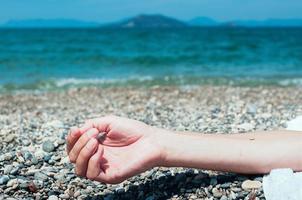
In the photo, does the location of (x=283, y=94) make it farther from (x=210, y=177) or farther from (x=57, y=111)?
(x=210, y=177)

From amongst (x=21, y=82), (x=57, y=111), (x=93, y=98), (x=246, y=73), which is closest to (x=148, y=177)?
(x=57, y=111)

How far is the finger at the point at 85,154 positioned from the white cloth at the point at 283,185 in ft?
3.83

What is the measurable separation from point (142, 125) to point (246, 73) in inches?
642

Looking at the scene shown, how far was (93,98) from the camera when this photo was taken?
12125 millimetres

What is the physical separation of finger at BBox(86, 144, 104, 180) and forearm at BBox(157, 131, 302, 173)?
1.42ft

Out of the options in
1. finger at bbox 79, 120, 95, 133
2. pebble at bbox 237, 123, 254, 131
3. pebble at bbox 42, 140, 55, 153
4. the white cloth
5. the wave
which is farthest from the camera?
the wave

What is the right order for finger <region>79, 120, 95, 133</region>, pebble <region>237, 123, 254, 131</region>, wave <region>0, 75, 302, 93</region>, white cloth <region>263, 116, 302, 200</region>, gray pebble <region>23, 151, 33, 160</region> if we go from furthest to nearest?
wave <region>0, 75, 302, 93</region>, pebble <region>237, 123, 254, 131</region>, gray pebble <region>23, 151, 33, 160</region>, finger <region>79, 120, 95, 133</region>, white cloth <region>263, 116, 302, 200</region>

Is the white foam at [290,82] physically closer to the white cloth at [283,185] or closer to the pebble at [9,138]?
the pebble at [9,138]

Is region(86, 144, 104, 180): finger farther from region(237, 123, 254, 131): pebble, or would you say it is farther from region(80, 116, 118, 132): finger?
region(237, 123, 254, 131): pebble

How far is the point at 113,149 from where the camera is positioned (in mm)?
3533

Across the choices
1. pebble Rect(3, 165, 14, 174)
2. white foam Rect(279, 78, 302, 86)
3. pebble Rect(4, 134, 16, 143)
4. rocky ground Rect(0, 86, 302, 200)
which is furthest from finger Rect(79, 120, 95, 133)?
white foam Rect(279, 78, 302, 86)

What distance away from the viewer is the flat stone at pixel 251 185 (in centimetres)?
355

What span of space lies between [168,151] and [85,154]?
21.9 inches

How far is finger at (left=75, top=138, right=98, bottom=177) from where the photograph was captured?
10.8 ft
